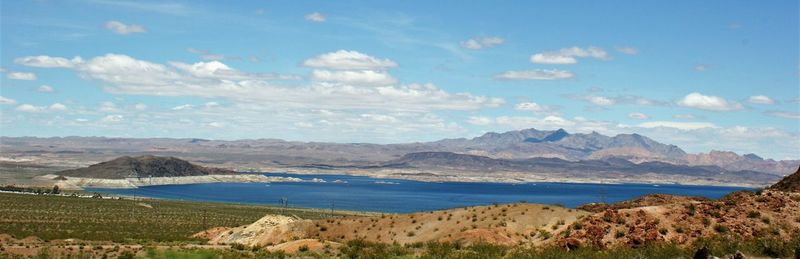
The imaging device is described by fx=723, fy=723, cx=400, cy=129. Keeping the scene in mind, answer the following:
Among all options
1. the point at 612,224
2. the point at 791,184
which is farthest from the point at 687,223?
the point at 791,184

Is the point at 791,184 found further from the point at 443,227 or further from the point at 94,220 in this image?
the point at 94,220

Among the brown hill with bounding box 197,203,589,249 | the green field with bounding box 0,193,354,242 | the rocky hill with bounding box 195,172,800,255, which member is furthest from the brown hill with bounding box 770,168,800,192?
the green field with bounding box 0,193,354,242

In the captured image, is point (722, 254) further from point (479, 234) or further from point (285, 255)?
point (285, 255)

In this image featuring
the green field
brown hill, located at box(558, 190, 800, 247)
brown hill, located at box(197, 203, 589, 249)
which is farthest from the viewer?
the green field

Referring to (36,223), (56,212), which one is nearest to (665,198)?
(36,223)

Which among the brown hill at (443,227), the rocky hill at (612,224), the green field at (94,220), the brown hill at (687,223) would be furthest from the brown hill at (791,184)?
the green field at (94,220)

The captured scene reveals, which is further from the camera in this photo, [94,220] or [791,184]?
[94,220]

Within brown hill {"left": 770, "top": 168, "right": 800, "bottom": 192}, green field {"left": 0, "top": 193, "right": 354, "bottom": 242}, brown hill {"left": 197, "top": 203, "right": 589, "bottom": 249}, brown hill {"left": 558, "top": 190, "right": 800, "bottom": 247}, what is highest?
brown hill {"left": 770, "top": 168, "right": 800, "bottom": 192}

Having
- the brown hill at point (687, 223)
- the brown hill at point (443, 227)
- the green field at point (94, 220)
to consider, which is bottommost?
the green field at point (94, 220)

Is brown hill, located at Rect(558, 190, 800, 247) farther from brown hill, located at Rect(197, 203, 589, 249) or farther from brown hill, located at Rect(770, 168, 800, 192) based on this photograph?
brown hill, located at Rect(770, 168, 800, 192)

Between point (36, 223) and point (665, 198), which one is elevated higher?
point (665, 198)

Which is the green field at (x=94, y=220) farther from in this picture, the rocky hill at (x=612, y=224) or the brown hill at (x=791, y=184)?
the brown hill at (x=791, y=184)
